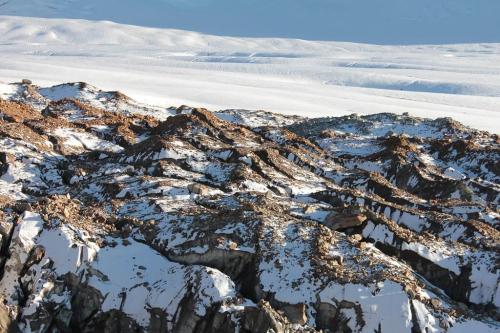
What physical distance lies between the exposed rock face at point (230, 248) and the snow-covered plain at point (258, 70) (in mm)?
39178

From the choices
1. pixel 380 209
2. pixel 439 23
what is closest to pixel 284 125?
pixel 380 209

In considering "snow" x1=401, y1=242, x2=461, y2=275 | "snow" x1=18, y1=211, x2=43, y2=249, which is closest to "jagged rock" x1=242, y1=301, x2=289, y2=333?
"snow" x1=401, y1=242, x2=461, y2=275

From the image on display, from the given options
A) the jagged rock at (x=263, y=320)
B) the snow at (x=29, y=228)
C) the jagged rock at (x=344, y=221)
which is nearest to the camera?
the jagged rock at (x=263, y=320)

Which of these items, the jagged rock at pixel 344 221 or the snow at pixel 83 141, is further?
the snow at pixel 83 141

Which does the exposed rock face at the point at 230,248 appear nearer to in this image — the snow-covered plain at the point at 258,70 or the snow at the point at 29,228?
the snow at the point at 29,228

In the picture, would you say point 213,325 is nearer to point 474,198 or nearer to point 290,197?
point 290,197

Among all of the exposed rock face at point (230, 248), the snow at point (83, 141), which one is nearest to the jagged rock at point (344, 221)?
the exposed rock face at point (230, 248)

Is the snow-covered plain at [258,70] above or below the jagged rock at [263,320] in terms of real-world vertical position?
below

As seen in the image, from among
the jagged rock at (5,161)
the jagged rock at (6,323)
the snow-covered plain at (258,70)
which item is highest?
the jagged rock at (5,161)

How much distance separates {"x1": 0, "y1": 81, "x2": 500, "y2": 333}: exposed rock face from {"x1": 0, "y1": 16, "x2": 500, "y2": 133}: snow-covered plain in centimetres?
3918

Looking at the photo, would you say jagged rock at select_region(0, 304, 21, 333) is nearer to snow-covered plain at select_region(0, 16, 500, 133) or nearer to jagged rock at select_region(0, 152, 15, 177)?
jagged rock at select_region(0, 152, 15, 177)

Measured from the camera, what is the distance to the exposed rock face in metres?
13.6

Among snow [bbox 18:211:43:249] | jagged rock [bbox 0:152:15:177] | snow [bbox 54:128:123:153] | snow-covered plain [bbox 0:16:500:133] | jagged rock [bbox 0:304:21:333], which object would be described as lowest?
snow-covered plain [bbox 0:16:500:133]

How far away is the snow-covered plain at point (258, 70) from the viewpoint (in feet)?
241
